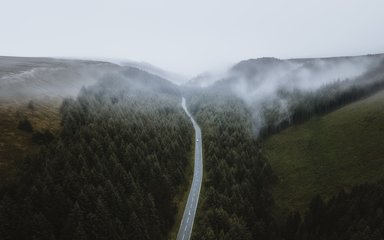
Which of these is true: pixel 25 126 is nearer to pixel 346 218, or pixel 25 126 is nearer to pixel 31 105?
pixel 31 105

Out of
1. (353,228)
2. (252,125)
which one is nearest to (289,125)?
(252,125)

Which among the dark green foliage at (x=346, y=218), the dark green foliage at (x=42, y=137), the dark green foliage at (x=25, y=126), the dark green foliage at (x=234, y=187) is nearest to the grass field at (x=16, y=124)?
the dark green foliage at (x=25, y=126)

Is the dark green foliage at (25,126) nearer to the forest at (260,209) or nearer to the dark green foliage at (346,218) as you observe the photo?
the forest at (260,209)

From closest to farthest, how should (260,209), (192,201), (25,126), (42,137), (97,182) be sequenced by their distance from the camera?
(97,182)
(42,137)
(25,126)
(192,201)
(260,209)

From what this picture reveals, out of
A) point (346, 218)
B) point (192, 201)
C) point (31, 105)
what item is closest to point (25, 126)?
point (31, 105)

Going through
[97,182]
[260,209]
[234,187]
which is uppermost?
[97,182]

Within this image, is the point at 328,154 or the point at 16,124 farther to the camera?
the point at 328,154
